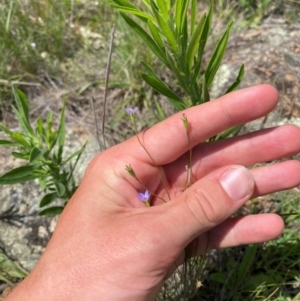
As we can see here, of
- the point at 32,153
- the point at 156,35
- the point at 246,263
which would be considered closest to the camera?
the point at 156,35

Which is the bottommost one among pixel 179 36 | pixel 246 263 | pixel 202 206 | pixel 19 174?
pixel 246 263

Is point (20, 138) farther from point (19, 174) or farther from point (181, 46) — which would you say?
point (181, 46)

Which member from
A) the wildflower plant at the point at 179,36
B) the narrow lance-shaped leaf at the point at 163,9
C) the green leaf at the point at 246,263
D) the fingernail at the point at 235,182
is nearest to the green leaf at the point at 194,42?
the wildflower plant at the point at 179,36

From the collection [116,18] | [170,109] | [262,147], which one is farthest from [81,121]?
[262,147]

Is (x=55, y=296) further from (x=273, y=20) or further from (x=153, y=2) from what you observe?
(x=273, y=20)

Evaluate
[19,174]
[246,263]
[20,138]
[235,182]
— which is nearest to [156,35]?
[235,182]

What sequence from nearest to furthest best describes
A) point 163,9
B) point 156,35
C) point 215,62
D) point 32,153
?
point 163,9 → point 156,35 → point 215,62 → point 32,153

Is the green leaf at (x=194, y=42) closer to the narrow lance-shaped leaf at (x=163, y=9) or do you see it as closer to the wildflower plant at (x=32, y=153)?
the narrow lance-shaped leaf at (x=163, y=9)

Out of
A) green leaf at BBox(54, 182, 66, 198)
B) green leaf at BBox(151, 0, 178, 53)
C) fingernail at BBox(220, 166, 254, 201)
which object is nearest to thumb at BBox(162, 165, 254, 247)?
fingernail at BBox(220, 166, 254, 201)
